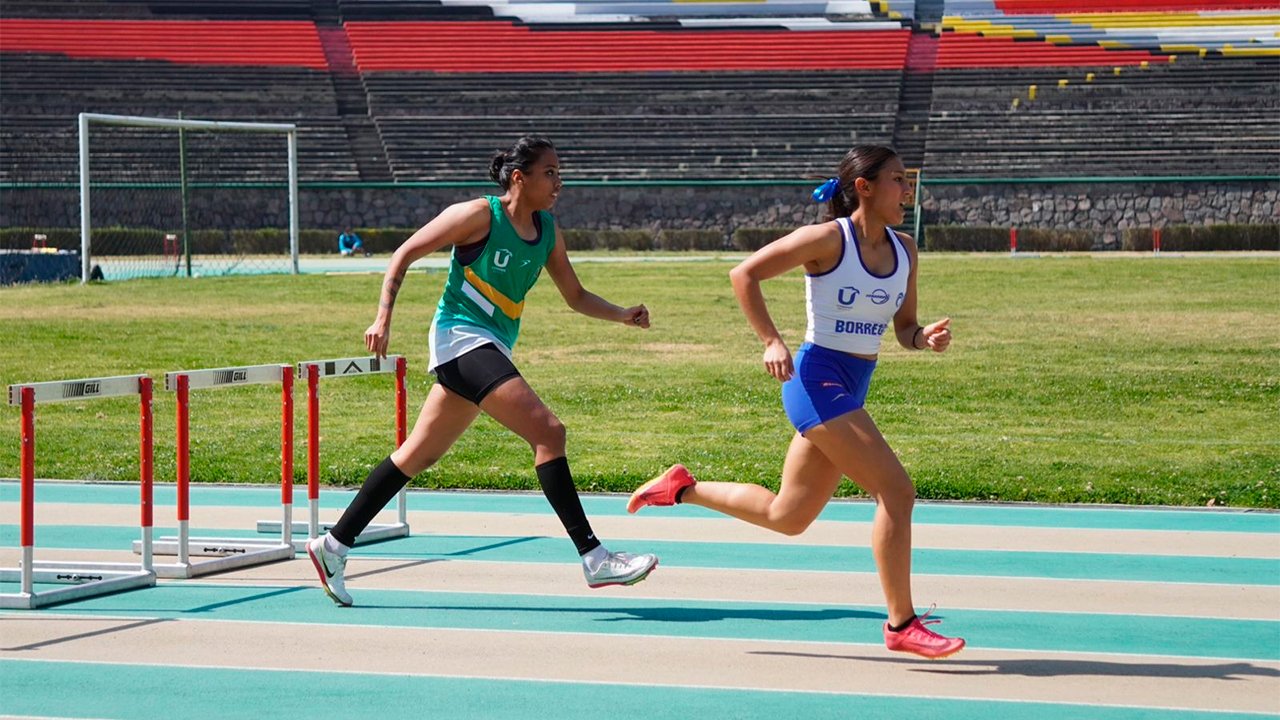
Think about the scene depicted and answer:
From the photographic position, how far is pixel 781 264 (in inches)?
234

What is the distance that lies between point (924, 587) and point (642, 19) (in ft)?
162

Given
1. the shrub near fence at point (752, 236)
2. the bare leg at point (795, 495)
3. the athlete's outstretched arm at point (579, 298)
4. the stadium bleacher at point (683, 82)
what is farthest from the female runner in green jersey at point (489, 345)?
the stadium bleacher at point (683, 82)

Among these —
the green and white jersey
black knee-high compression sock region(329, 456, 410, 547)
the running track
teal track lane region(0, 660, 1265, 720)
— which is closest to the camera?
teal track lane region(0, 660, 1265, 720)

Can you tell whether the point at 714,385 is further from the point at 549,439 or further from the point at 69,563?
the point at 549,439

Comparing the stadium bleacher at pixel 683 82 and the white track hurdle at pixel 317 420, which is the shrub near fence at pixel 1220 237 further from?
the white track hurdle at pixel 317 420

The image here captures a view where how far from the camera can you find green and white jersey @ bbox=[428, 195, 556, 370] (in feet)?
21.9

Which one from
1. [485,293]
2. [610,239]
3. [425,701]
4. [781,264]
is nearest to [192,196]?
[610,239]

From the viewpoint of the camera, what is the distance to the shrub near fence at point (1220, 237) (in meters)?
41.2

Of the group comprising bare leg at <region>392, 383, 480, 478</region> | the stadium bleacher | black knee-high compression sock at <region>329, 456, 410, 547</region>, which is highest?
the stadium bleacher

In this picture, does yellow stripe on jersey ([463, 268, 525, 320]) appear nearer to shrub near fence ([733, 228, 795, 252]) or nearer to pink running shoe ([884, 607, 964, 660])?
pink running shoe ([884, 607, 964, 660])

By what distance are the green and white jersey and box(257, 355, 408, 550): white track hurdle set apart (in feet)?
3.45

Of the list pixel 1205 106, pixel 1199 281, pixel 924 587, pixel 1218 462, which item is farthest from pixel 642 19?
pixel 924 587

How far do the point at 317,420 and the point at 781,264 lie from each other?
2.90 meters

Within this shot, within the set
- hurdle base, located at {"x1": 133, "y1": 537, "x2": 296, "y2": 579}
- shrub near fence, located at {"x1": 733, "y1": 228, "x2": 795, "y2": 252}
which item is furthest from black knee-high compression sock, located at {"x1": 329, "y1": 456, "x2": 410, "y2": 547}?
shrub near fence, located at {"x1": 733, "y1": 228, "x2": 795, "y2": 252}
